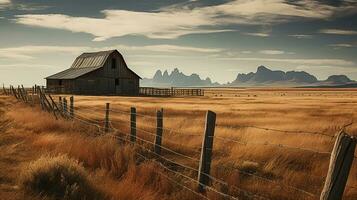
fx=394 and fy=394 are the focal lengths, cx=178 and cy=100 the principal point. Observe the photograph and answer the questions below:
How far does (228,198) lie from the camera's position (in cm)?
634

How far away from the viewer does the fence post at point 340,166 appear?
3.88 m

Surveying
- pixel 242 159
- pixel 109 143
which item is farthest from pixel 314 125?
pixel 109 143

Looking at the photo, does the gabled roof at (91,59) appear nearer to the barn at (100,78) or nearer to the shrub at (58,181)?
the barn at (100,78)

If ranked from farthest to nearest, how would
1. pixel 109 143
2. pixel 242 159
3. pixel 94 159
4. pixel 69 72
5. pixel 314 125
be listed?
1. pixel 69 72
2. pixel 314 125
3. pixel 242 159
4. pixel 109 143
5. pixel 94 159

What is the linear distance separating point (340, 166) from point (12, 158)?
7.45 meters

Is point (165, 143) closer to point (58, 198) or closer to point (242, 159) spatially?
point (242, 159)

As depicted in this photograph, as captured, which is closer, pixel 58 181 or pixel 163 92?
pixel 58 181

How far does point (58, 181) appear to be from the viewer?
249 inches

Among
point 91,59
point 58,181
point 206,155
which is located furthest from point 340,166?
point 91,59

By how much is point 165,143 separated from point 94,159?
432 cm

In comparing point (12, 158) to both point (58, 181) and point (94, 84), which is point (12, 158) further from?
point (94, 84)

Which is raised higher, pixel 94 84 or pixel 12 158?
pixel 12 158

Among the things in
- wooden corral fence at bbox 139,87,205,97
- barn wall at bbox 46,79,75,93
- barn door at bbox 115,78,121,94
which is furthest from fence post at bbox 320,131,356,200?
wooden corral fence at bbox 139,87,205,97

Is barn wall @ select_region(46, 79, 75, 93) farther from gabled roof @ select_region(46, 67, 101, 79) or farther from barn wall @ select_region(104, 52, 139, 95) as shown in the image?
barn wall @ select_region(104, 52, 139, 95)
